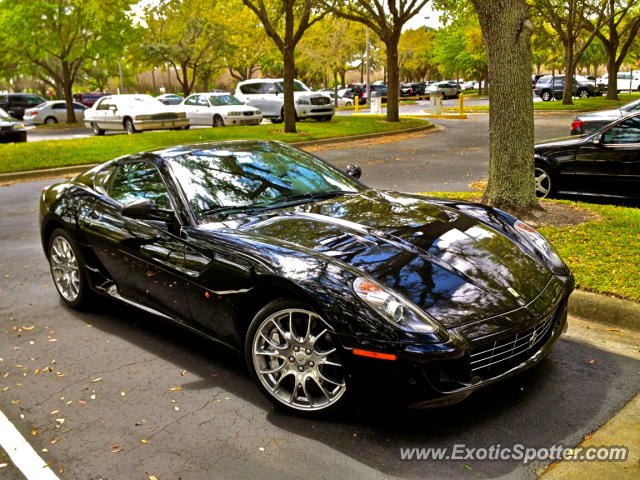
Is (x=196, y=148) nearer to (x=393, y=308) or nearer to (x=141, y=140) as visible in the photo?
(x=393, y=308)

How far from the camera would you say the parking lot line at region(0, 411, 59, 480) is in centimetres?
325

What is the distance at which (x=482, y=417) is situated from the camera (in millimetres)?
3604

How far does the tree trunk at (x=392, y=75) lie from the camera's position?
2458cm

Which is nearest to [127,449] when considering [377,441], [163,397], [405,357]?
[163,397]

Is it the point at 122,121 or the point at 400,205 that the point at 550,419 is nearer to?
the point at 400,205

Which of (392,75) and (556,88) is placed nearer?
(392,75)

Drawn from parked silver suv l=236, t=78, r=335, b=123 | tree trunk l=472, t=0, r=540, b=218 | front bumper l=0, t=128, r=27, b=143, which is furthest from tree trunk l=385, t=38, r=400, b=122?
tree trunk l=472, t=0, r=540, b=218

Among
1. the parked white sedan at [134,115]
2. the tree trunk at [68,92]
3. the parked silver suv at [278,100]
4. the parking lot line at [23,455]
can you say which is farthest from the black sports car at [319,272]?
the tree trunk at [68,92]

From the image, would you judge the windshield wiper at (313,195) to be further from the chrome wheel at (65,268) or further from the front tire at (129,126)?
the front tire at (129,126)

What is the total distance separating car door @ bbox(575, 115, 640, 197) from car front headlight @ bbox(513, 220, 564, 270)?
4754mm

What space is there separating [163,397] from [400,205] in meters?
2.05

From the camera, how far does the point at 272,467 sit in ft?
10.6

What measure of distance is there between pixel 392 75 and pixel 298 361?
72.6 feet

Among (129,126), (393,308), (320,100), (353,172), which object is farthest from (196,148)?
(320,100)
